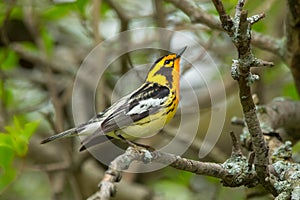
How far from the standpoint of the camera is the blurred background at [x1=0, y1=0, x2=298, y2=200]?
9.39ft

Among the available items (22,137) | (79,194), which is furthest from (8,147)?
(79,194)

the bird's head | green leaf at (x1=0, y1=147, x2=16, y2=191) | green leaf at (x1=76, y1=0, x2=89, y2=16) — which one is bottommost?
green leaf at (x1=0, y1=147, x2=16, y2=191)

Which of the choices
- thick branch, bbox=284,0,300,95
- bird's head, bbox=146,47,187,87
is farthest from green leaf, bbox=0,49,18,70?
thick branch, bbox=284,0,300,95

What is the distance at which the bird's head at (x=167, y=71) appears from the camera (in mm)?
2070

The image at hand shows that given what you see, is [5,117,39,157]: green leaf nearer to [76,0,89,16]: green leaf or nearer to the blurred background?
the blurred background

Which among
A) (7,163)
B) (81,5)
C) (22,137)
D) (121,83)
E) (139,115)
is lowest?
(7,163)

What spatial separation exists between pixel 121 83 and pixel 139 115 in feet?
3.16

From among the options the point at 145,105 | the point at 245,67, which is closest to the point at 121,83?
the point at 145,105

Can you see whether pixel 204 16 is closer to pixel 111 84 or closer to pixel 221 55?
pixel 221 55

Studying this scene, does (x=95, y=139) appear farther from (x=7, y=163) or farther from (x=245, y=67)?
(x=245, y=67)

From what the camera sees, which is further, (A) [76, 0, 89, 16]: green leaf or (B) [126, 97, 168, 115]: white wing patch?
(A) [76, 0, 89, 16]: green leaf

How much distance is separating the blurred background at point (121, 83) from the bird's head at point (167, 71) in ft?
1.65

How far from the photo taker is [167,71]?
2086mm

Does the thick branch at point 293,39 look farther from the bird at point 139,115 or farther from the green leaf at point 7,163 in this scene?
the green leaf at point 7,163
